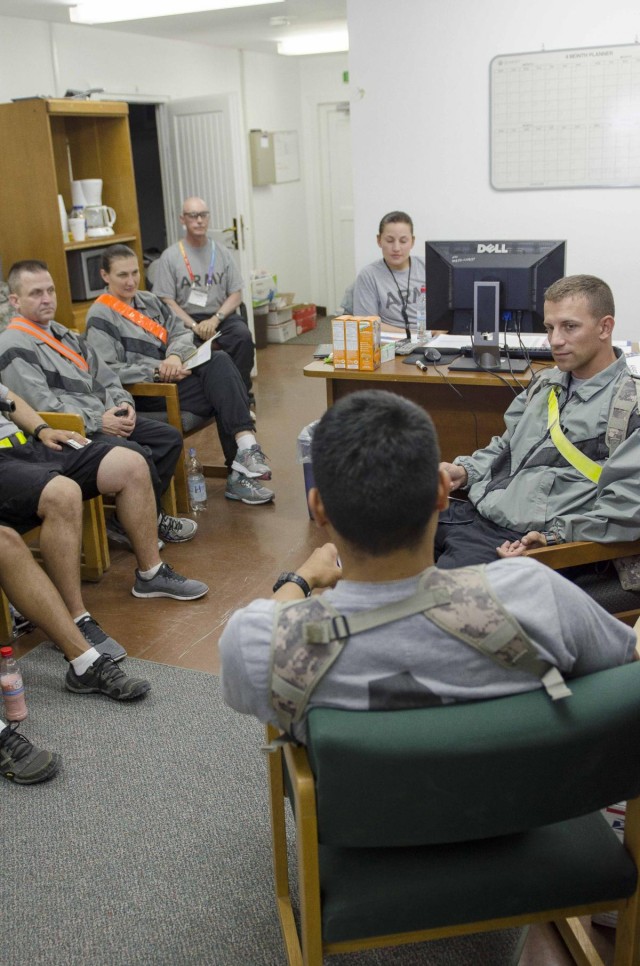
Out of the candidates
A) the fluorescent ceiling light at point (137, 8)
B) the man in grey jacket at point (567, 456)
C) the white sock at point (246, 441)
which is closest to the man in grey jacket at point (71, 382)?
the white sock at point (246, 441)

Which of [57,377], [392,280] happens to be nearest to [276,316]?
[392,280]

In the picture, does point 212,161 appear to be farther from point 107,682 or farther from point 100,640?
point 107,682

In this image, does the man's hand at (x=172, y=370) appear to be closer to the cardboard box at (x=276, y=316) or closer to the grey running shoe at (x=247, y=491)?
the grey running shoe at (x=247, y=491)

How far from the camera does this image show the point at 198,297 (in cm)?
554

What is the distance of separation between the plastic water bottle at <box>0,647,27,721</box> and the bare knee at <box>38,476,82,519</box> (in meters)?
0.54

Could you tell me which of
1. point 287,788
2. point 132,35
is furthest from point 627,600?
point 132,35

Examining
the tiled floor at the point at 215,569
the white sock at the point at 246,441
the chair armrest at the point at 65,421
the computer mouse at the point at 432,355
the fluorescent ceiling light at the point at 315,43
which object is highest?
the fluorescent ceiling light at the point at 315,43

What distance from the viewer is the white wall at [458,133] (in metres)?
4.84

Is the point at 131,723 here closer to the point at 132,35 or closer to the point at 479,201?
the point at 479,201

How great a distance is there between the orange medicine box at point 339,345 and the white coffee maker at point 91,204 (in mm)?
2143

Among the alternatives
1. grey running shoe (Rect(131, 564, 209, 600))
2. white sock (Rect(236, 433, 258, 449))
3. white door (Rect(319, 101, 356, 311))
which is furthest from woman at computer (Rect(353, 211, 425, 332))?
white door (Rect(319, 101, 356, 311))

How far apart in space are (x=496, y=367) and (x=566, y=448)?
1049 millimetres

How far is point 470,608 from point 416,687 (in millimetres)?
135

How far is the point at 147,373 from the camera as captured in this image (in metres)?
4.43
